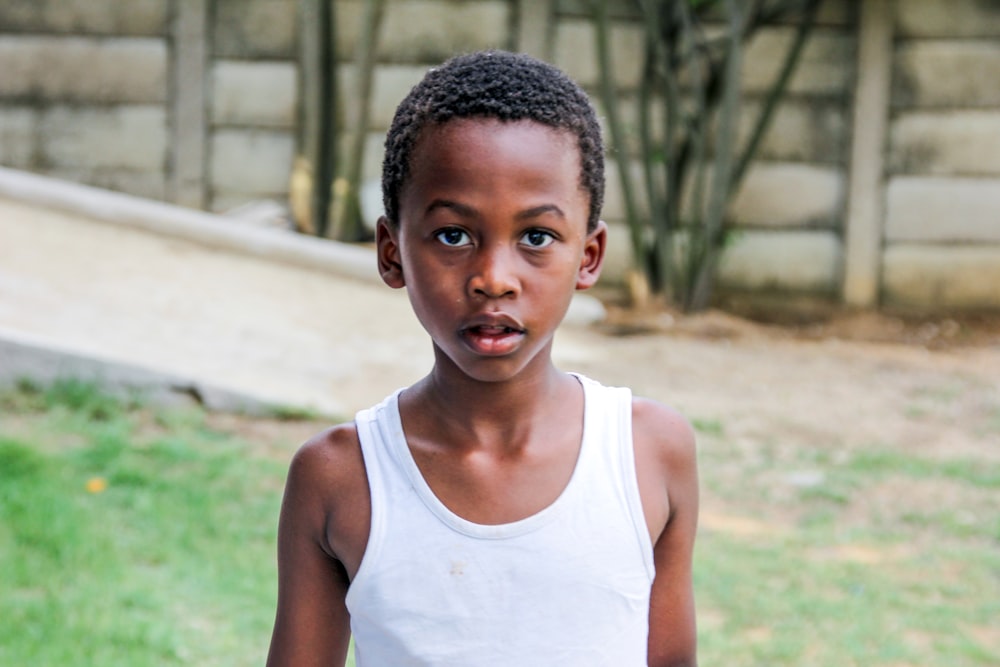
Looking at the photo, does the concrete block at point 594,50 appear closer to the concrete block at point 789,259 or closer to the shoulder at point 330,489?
the concrete block at point 789,259

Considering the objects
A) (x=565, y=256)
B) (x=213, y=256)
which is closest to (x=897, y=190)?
(x=213, y=256)

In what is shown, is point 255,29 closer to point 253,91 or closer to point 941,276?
point 253,91

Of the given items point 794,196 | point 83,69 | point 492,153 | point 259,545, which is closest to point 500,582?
Result: point 492,153

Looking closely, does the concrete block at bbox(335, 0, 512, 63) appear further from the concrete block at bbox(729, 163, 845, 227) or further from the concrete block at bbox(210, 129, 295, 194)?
the concrete block at bbox(729, 163, 845, 227)

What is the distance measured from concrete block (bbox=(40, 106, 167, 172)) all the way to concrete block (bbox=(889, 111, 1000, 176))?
4.45m

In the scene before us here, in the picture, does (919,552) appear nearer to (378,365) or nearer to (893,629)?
(893,629)

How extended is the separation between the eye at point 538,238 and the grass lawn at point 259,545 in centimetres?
181

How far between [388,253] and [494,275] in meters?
0.21

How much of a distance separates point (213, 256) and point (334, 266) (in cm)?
62

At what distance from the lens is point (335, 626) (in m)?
1.38

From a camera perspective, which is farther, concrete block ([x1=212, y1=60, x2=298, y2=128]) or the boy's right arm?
concrete block ([x1=212, y1=60, x2=298, y2=128])

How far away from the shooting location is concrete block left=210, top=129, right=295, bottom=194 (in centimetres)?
777

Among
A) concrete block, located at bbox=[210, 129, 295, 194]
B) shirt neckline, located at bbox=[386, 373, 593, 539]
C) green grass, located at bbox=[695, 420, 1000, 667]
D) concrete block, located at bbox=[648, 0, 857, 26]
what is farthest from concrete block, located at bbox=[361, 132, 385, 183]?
shirt neckline, located at bbox=[386, 373, 593, 539]

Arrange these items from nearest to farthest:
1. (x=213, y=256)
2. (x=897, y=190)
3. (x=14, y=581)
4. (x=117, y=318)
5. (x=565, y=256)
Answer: (x=565, y=256), (x=14, y=581), (x=117, y=318), (x=213, y=256), (x=897, y=190)
